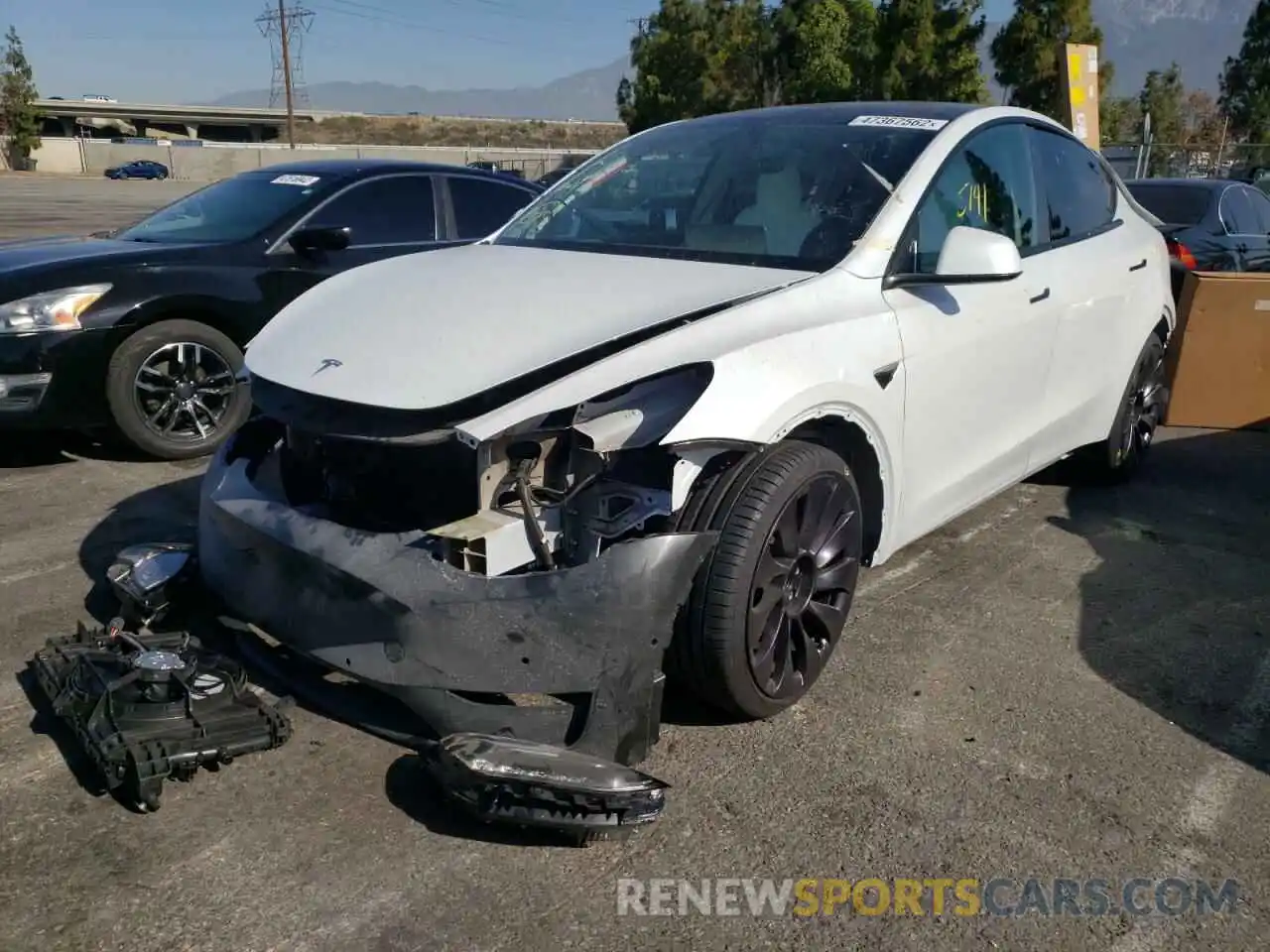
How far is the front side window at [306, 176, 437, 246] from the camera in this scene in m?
6.06

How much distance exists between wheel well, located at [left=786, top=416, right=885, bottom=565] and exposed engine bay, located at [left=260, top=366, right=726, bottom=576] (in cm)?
52

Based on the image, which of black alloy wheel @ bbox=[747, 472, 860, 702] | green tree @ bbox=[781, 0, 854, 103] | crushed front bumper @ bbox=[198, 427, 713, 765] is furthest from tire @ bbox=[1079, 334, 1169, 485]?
green tree @ bbox=[781, 0, 854, 103]

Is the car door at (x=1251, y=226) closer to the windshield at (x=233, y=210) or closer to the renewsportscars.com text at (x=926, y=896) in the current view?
the windshield at (x=233, y=210)

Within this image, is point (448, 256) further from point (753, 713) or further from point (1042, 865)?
point (1042, 865)

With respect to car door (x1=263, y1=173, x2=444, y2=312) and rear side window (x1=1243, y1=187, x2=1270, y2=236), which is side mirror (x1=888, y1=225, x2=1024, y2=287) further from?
rear side window (x1=1243, y1=187, x2=1270, y2=236)

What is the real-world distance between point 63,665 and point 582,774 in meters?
1.53

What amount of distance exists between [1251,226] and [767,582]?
9427 mm

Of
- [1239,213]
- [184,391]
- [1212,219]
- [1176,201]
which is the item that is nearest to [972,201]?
[184,391]

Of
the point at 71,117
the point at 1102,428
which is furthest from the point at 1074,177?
the point at 71,117

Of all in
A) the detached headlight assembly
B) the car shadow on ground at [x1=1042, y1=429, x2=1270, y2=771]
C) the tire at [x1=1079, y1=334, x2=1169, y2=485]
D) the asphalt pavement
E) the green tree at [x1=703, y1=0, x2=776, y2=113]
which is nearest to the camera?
the asphalt pavement

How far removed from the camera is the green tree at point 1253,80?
3412 centimetres

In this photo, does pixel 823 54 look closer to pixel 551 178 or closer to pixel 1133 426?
pixel 551 178

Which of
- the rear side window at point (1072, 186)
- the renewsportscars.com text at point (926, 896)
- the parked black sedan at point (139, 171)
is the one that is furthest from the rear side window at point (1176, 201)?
the parked black sedan at point (139, 171)

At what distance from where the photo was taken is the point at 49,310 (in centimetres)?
507
